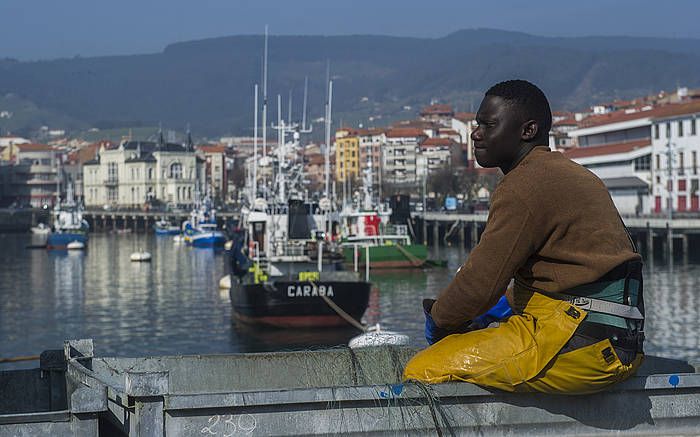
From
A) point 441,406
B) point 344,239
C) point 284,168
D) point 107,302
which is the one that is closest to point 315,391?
point 441,406

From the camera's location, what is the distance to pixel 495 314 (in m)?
5.38

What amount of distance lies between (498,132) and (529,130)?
0.40 feet

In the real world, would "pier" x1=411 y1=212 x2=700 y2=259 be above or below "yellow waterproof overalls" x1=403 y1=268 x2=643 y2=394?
below

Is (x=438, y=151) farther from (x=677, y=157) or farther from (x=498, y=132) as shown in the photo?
(x=498, y=132)

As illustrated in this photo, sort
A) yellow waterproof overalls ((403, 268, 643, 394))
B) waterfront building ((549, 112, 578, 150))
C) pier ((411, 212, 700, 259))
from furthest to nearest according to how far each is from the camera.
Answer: waterfront building ((549, 112, 578, 150)) → pier ((411, 212, 700, 259)) → yellow waterproof overalls ((403, 268, 643, 394))

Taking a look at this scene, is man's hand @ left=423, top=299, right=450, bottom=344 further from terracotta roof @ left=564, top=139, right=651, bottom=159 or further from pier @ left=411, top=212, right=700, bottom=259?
terracotta roof @ left=564, top=139, right=651, bottom=159

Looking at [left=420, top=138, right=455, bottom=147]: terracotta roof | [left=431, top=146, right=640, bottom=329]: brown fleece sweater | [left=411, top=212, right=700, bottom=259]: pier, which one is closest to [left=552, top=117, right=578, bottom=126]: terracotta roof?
[left=420, top=138, right=455, bottom=147]: terracotta roof

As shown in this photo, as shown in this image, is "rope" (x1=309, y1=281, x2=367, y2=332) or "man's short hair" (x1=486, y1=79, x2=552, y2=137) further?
"rope" (x1=309, y1=281, x2=367, y2=332)

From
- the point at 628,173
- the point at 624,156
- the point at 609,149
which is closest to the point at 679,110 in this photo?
the point at 624,156

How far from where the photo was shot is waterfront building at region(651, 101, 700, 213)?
84.1m

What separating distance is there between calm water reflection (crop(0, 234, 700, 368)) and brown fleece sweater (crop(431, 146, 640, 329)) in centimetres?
1064

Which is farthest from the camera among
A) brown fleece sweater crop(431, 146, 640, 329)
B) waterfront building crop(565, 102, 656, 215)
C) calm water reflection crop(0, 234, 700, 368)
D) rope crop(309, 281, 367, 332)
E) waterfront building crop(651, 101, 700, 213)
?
waterfront building crop(565, 102, 656, 215)

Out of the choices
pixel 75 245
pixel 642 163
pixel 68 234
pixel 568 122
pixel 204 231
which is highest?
pixel 568 122

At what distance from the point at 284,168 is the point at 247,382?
148 feet
